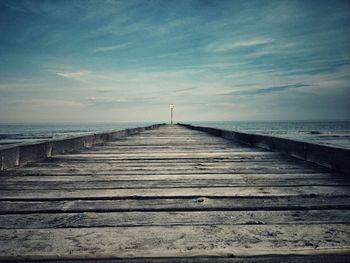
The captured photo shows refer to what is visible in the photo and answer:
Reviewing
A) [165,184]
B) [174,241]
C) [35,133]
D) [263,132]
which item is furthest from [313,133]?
[35,133]

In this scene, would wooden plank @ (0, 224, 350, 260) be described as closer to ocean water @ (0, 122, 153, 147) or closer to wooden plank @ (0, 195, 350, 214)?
wooden plank @ (0, 195, 350, 214)

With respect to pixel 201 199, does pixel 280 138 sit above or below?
above

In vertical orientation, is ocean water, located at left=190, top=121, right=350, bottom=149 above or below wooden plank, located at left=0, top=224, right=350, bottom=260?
below

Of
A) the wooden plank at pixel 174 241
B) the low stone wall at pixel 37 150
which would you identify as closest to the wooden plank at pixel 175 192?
the wooden plank at pixel 174 241

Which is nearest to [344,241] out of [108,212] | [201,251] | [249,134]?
[201,251]

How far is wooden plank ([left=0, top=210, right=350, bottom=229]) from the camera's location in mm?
1510

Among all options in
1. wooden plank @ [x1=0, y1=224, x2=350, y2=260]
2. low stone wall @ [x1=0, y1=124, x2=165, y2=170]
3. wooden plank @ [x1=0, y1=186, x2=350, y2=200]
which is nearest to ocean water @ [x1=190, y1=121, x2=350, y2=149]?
wooden plank @ [x1=0, y1=186, x2=350, y2=200]

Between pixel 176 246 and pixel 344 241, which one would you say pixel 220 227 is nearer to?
pixel 176 246

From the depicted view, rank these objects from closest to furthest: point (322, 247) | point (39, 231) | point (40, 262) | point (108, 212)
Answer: point (40, 262) → point (322, 247) → point (39, 231) → point (108, 212)

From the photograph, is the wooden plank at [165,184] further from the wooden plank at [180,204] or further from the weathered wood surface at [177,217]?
the wooden plank at [180,204]

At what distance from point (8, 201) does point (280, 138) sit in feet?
13.8

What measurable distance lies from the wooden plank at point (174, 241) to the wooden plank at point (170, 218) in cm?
6

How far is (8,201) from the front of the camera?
192 centimetres

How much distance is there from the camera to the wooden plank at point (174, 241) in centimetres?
118
